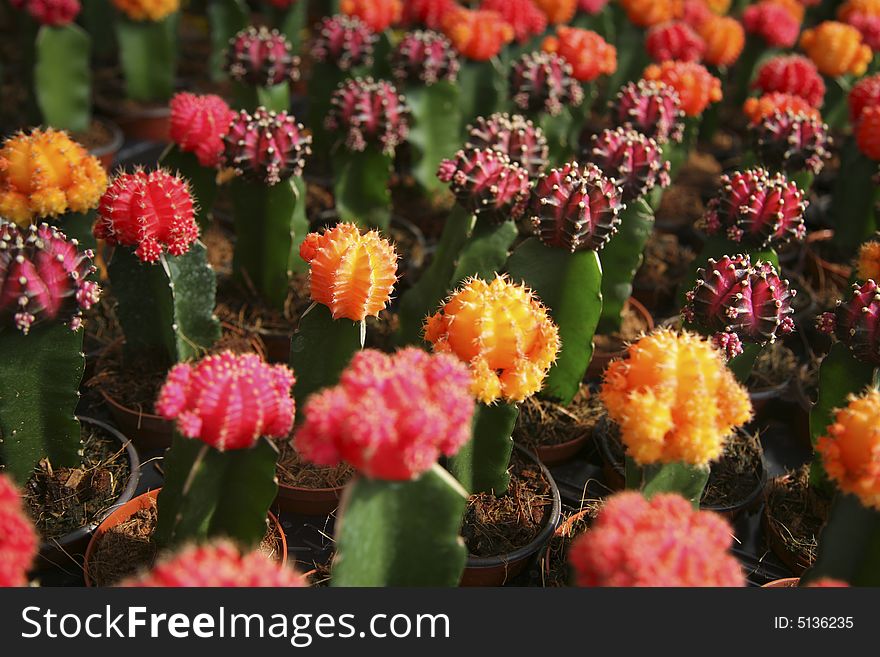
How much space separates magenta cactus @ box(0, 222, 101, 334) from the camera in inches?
65.3

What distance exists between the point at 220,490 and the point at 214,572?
401mm

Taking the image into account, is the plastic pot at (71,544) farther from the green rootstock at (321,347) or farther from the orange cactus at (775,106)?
the orange cactus at (775,106)

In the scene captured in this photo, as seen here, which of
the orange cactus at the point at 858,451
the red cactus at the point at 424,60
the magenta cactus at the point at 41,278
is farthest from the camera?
the red cactus at the point at 424,60

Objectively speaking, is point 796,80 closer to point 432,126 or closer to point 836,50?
point 836,50

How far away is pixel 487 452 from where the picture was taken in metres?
1.90

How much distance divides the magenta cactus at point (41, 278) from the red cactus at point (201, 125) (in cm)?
71

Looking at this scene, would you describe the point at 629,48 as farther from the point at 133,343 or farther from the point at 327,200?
the point at 133,343

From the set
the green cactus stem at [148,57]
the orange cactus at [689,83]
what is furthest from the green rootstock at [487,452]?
the green cactus stem at [148,57]

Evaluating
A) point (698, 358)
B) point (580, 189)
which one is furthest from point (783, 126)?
point (698, 358)

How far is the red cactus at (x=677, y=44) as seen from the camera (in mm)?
3406

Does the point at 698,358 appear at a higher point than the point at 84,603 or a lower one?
higher

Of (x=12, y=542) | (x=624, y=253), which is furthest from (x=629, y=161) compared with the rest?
(x=12, y=542)

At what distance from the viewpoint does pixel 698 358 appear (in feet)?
5.09

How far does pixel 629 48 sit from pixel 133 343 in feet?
8.63
